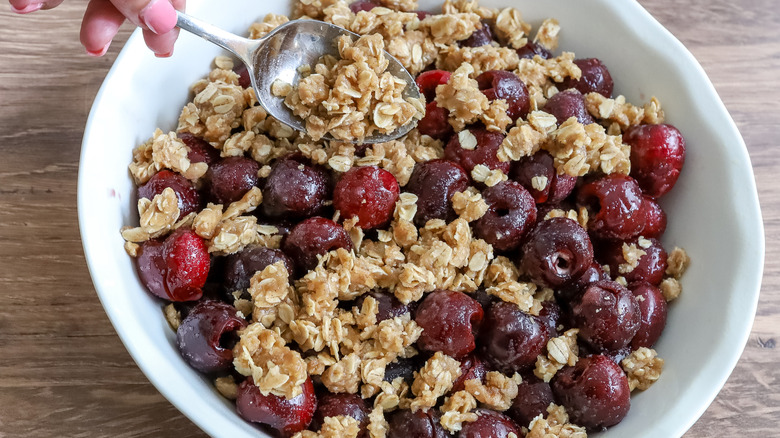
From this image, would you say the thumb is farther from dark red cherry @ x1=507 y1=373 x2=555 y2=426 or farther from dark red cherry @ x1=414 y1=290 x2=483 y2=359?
dark red cherry @ x1=507 y1=373 x2=555 y2=426

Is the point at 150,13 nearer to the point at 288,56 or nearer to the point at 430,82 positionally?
the point at 288,56

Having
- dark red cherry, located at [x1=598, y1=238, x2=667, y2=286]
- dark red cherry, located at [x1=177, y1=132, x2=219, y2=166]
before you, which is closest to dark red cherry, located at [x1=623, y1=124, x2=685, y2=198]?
dark red cherry, located at [x1=598, y1=238, x2=667, y2=286]

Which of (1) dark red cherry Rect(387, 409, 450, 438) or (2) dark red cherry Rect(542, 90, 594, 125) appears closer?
(1) dark red cherry Rect(387, 409, 450, 438)

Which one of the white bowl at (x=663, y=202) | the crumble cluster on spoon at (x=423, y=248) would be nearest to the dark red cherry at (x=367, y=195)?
the crumble cluster on spoon at (x=423, y=248)

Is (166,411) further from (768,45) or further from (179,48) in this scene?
(768,45)

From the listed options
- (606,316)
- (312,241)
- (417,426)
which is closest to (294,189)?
(312,241)

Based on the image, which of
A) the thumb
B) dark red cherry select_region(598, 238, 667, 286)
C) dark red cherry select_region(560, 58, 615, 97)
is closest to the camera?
the thumb

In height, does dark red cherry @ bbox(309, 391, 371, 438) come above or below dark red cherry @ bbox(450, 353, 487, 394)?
below
